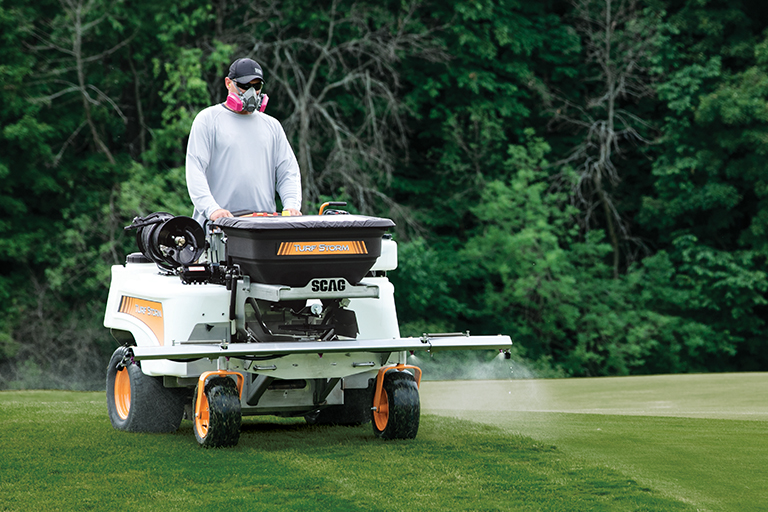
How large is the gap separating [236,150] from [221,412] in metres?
1.70

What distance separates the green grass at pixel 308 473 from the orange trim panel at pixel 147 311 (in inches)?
26.7

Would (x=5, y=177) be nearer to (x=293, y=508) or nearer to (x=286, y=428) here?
(x=286, y=428)

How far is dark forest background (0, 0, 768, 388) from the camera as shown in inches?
776

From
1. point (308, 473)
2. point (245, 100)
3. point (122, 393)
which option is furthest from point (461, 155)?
point (308, 473)

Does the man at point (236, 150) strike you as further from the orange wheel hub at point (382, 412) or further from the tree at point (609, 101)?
the tree at point (609, 101)

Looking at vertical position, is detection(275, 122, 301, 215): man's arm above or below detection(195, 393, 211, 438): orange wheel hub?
above

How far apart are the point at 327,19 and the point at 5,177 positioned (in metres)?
6.94

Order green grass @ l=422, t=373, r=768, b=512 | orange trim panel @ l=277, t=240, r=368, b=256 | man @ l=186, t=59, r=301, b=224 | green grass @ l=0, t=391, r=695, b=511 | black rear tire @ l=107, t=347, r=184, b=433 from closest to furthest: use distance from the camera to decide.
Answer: green grass @ l=0, t=391, r=695, b=511
green grass @ l=422, t=373, r=768, b=512
orange trim panel @ l=277, t=240, r=368, b=256
man @ l=186, t=59, r=301, b=224
black rear tire @ l=107, t=347, r=184, b=433

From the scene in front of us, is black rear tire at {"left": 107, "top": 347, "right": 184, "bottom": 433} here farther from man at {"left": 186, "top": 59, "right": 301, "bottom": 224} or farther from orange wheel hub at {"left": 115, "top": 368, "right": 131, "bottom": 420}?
man at {"left": 186, "top": 59, "right": 301, "bottom": 224}

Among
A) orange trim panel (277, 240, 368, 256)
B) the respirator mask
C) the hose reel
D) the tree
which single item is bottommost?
orange trim panel (277, 240, 368, 256)

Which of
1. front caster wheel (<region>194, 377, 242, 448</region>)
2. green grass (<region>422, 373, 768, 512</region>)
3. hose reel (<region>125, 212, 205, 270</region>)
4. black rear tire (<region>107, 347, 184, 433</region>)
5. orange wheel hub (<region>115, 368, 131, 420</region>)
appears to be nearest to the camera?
green grass (<region>422, 373, 768, 512</region>)

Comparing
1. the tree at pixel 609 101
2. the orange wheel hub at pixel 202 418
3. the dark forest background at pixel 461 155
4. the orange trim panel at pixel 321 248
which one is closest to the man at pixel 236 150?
the orange trim panel at pixel 321 248

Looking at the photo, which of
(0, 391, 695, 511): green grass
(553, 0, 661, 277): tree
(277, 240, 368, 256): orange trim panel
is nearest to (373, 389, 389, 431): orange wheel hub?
(0, 391, 695, 511): green grass

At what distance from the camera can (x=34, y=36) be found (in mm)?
20656
